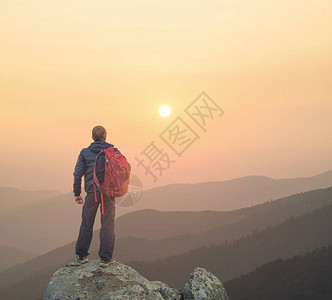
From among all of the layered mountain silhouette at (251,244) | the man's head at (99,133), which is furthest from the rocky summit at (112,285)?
the layered mountain silhouette at (251,244)

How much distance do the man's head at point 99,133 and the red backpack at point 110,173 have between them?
0.40m

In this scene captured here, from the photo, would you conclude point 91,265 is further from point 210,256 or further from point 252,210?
point 252,210

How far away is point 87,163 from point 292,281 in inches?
1501

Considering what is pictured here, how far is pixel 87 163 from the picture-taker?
888 cm

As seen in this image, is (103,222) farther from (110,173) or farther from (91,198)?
(110,173)

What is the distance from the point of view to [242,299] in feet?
140

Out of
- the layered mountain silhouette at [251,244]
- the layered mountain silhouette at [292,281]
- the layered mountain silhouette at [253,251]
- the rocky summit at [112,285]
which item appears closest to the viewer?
the rocky summit at [112,285]

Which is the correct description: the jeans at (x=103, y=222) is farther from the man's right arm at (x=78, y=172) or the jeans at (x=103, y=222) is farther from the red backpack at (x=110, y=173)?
the man's right arm at (x=78, y=172)

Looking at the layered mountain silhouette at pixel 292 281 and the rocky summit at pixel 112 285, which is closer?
the rocky summit at pixel 112 285

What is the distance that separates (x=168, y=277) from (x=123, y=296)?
109059 millimetres

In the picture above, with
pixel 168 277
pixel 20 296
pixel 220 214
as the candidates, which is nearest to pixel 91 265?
pixel 168 277

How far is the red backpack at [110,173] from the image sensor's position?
870cm

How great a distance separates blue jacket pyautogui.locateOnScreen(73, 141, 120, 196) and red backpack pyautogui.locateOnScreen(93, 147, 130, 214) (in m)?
0.17

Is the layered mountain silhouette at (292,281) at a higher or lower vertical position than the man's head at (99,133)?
lower
